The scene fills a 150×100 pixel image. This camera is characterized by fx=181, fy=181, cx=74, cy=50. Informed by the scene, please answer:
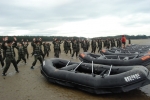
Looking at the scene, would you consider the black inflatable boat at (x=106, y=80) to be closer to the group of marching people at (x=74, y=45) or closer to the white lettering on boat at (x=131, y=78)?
the white lettering on boat at (x=131, y=78)

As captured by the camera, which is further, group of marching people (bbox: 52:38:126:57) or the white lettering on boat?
group of marching people (bbox: 52:38:126:57)

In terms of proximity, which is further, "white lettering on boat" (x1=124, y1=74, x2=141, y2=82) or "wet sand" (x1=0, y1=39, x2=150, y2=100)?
"wet sand" (x1=0, y1=39, x2=150, y2=100)

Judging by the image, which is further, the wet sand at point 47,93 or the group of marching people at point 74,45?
the group of marching people at point 74,45

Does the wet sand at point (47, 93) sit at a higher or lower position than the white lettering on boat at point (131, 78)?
lower

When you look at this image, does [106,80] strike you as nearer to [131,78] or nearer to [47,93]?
[131,78]

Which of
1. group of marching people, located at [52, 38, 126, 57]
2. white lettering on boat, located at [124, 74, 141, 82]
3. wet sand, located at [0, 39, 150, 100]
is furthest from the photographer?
group of marching people, located at [52, 38, 126, 57]

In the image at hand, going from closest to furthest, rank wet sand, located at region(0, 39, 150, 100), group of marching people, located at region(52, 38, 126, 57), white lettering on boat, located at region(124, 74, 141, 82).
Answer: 1. white lettering on boat, located at region(124, 74, 141, 82)
2. wet sand, located at region(0, 39, 150, 100)
3. group of marching people, located at region(52, 38, 126, 57)

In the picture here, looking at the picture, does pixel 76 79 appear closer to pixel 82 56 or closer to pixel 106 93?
pixel 106 93

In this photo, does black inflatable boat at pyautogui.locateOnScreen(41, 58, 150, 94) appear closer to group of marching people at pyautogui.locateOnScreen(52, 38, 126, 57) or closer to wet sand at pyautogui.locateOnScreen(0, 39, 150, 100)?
wet sand at pyautogui.locateOnScreen(0, 39, 150, 100)

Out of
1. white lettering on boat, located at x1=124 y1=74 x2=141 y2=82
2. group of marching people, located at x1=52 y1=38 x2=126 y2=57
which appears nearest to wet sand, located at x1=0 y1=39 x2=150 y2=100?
white lettering on boat, located at x1=124 y1=74 x2=141 y2=82

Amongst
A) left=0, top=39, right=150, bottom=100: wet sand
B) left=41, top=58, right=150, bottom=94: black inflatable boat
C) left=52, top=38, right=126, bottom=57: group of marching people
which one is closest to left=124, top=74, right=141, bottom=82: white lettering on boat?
left=41, top=58, right=150, bottom=94: black inflatable boat

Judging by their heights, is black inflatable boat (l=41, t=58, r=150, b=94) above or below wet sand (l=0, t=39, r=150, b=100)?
above

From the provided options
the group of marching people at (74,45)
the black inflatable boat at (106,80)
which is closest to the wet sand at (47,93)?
the black inflatable boat at (106,80)

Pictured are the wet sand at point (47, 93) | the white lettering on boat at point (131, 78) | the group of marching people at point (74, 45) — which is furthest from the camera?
the group of marching people at point (74, 45)
